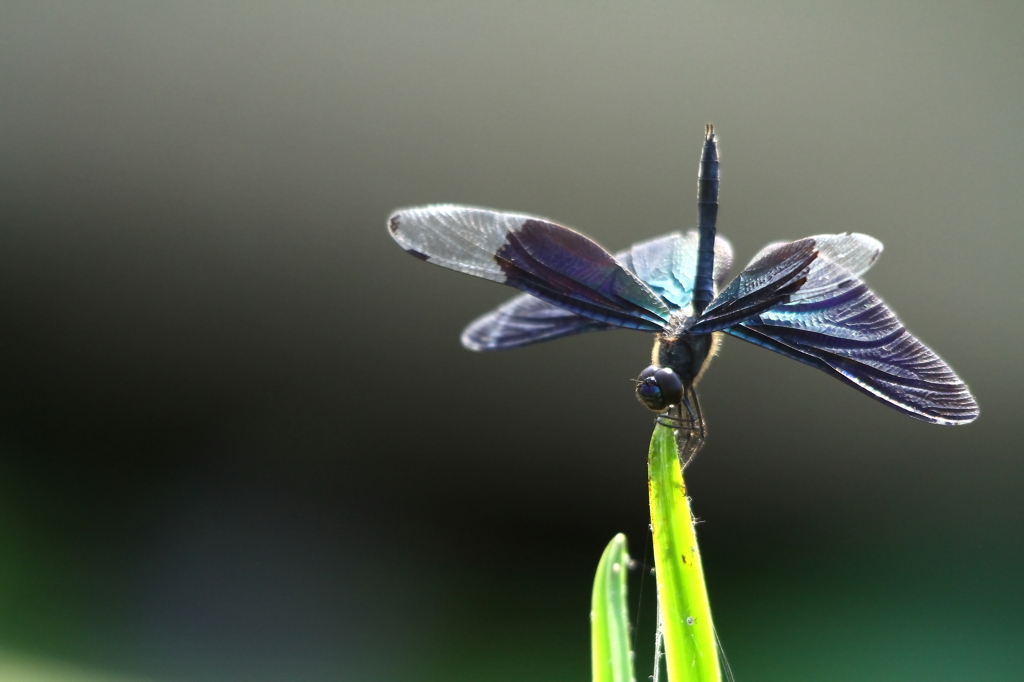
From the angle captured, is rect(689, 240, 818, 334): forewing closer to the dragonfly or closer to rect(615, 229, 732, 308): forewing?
the dragonfly

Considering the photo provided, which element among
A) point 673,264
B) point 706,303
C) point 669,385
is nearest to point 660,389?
point 669,385

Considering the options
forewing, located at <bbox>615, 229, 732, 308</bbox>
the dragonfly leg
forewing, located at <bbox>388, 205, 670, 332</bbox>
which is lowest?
the dragonfly leg

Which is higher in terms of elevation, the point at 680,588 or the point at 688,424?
the point at 688,424

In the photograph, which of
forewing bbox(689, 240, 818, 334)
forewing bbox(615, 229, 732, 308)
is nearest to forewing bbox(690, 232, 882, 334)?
forewing bbox(689, 240, 818, 334)

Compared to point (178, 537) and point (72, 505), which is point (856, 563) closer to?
point (178, 537)

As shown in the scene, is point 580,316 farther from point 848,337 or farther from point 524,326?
point 848,337

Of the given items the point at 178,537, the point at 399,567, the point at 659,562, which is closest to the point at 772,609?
the point at 399,567
